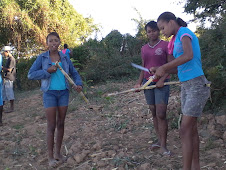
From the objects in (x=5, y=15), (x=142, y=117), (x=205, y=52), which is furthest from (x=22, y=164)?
(x=5, y=15)

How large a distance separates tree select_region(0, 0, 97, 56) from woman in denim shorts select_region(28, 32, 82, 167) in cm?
1079

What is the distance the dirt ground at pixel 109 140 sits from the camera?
3.20 metres

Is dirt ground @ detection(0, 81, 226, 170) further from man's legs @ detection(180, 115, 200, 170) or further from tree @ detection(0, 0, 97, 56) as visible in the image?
tree @ detection(0, 0, 97, 56)

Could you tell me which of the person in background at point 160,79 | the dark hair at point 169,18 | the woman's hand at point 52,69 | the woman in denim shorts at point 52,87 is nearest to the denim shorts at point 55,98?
the woman in denim shorts at point 52,87

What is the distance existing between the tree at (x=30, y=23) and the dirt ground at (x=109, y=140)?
8.44 metres

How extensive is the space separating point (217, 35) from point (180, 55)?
112 inches

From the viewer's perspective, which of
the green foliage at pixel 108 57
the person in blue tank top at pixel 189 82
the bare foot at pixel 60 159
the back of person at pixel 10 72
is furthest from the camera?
the green foliage at pixel 108 57

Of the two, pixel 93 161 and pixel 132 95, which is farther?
pixel 132 95

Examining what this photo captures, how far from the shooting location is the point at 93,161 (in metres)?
3.38

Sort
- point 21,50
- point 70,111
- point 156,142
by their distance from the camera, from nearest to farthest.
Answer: point 156,142, point 70,111, point 21,50

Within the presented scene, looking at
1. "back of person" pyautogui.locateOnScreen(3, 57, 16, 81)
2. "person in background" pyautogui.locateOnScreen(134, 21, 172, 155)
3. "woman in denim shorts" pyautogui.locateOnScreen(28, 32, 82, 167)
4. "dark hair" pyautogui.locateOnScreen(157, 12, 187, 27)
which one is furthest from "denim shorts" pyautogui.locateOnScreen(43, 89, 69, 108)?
"back of person" pyautogui.locateOnScreen(3, 57, 16, 81)

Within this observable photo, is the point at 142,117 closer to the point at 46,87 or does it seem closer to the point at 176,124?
the point at 176,124

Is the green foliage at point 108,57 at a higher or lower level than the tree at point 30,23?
lower

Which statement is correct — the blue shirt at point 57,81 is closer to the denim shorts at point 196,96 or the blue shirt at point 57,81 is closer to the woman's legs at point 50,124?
the woman's legs at point 50,124
